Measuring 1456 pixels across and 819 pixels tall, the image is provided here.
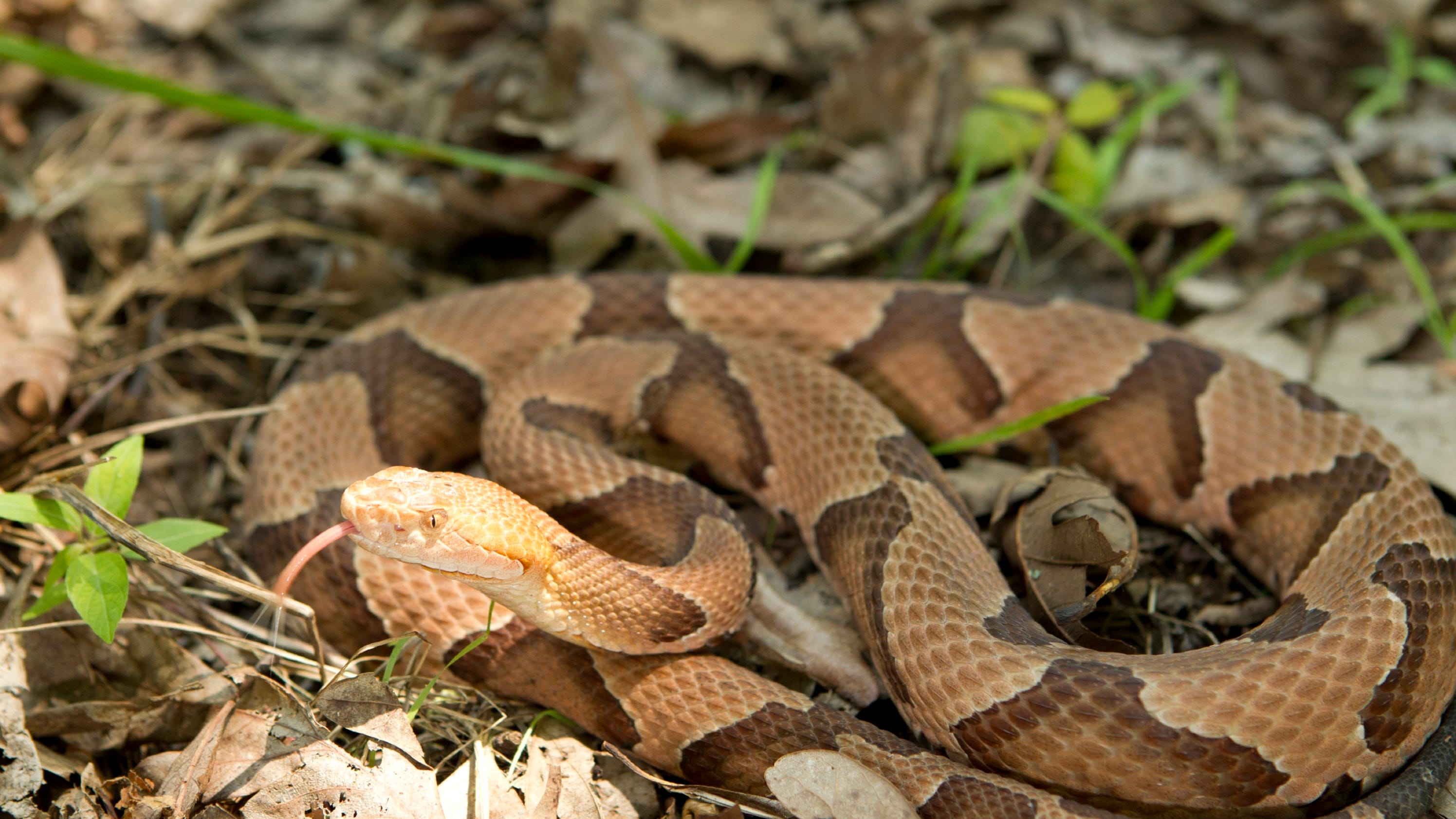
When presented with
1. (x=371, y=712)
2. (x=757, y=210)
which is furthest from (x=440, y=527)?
(x=757, y=210)

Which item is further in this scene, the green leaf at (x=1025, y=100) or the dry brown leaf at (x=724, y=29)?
the dry brown leaf at (x=724, y=29)

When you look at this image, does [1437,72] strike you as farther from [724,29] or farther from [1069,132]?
[724,29]

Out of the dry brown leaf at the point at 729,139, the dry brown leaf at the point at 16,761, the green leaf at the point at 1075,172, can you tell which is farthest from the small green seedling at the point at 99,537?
the green leaf at the point at 1075,172

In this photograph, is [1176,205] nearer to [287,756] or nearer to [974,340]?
[974,340]

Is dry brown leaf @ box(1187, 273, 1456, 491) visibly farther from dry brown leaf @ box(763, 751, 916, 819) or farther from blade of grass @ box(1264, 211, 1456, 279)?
dry brown leaf @ box(763, 751, 916, 819)

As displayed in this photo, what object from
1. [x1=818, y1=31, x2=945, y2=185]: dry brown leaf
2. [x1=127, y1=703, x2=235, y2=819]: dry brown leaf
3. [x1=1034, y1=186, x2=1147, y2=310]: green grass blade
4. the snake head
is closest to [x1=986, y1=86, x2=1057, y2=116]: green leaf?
[x1=818, y1=31, x2=945, y2=185]: dry brown leaf

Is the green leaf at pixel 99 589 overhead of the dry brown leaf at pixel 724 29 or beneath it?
beneath

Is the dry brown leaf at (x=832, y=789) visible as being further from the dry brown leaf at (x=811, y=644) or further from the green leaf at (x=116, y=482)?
the green leaf at (x=116, y=482)
